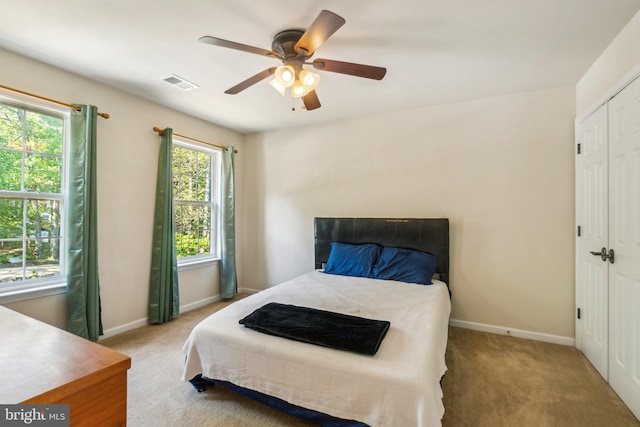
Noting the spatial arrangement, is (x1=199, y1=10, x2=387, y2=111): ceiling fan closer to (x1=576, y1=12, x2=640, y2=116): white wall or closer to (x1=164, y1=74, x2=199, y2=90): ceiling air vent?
(x1=164, y1=74, x2=199, y2=90): ceiling air vent

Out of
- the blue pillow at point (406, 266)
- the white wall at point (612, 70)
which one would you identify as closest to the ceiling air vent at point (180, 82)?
the blue pillow at point (406, 266)

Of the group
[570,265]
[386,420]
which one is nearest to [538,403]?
[386,420]

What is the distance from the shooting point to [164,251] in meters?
3.31

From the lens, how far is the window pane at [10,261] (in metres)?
2.35

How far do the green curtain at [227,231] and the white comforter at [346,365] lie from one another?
6.39 feet

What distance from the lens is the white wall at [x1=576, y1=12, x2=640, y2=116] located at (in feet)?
6.06

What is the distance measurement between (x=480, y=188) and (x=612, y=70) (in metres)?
1.35

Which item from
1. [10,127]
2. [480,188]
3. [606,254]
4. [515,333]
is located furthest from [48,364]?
[515,333]

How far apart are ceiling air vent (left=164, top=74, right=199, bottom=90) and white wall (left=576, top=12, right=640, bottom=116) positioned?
11.2ft

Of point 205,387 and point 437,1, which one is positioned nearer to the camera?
point 437,1

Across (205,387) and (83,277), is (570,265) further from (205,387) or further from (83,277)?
(83,277)

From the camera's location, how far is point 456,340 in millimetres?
2910

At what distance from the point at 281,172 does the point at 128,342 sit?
275cm

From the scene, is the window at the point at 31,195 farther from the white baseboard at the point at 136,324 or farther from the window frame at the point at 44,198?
the white baseboard at the point at 136,324
